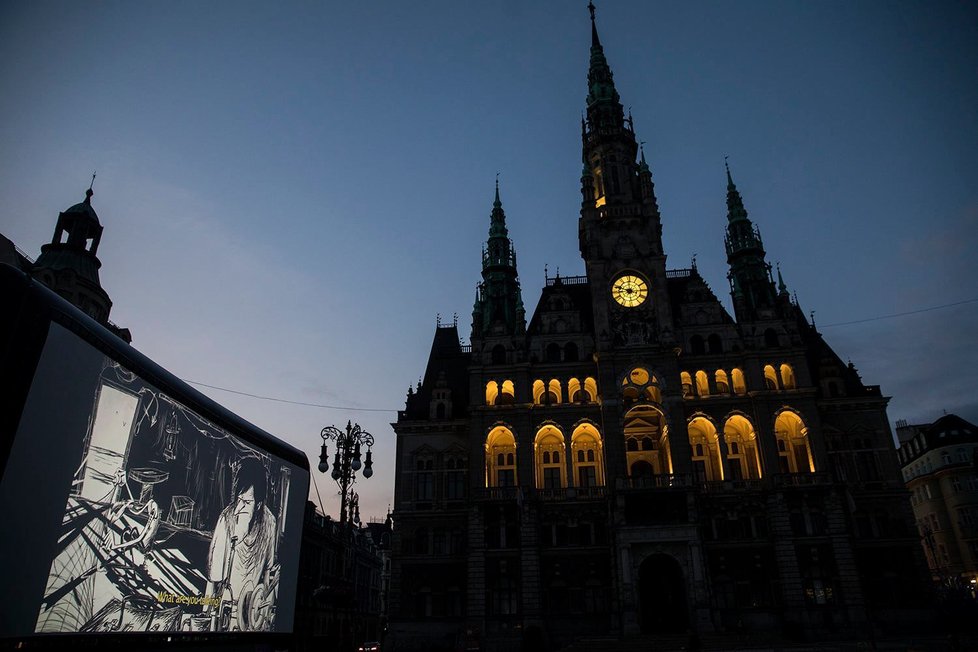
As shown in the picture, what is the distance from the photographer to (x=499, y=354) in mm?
51188

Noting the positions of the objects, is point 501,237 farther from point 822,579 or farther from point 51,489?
point 51,489

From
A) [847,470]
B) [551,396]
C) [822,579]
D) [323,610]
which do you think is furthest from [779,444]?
[323,610]

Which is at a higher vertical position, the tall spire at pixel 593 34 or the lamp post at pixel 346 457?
the tall spire at pixel 593 34

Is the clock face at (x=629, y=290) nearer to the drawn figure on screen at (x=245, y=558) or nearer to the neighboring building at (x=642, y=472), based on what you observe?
the neighboring building at (x=642, y=472)

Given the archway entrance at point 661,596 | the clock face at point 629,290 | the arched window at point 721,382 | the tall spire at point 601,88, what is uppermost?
the tall spire at point 601,88

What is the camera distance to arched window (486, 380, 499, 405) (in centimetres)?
4970

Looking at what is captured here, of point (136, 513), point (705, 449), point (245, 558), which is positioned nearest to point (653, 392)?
point (705, 449)

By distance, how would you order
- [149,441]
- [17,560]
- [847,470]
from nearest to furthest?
1. [17,560]
2. [149,441]
3. [847,470]

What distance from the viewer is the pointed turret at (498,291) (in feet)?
171

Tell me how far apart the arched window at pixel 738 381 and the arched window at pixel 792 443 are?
9.97 ft

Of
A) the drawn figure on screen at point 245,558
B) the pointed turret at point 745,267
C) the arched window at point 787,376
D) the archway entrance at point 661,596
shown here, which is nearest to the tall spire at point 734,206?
the pointed turret at point 745,267

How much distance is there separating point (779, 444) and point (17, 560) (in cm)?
4649

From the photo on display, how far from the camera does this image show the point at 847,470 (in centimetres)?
4650

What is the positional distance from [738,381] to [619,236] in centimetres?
1458
